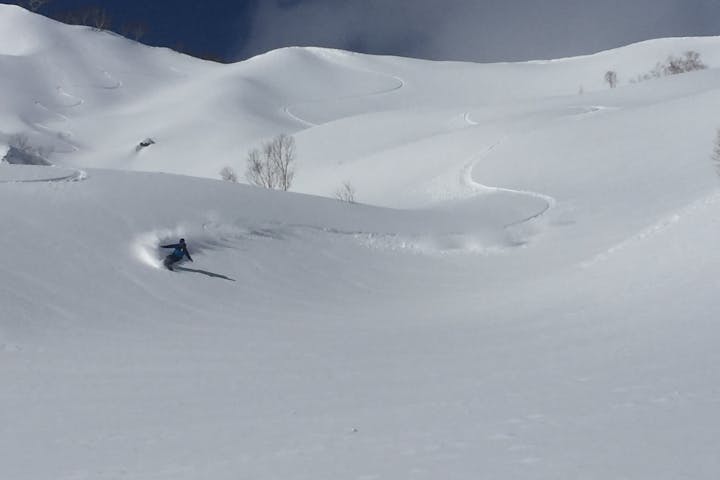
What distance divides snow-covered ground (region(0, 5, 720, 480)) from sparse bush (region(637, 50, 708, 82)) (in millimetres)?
49704

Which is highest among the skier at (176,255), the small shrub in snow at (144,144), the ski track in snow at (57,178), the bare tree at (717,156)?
the bare tree at (717,156)

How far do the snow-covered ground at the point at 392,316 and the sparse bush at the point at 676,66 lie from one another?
49704 mm

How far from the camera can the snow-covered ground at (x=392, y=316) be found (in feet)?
25.8

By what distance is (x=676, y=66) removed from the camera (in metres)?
89.7

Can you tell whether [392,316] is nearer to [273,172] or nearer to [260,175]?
[273,172]

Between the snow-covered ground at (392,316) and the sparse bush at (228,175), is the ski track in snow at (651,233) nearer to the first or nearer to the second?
the snow-covered ground at (392,316)

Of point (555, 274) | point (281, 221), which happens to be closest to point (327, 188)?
point (281, 221)

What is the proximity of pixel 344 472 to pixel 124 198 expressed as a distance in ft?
56.4

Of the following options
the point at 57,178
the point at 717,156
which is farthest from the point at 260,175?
the point at 717,156

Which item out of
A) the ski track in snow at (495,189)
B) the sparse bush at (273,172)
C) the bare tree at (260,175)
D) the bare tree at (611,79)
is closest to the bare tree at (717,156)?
the ski track in snow at (495,189)

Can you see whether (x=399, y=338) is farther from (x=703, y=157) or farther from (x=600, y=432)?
(x=703, y=157)

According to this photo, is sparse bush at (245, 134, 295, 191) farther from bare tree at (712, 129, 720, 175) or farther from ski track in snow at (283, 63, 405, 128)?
ski track in snow at (283, 63, 405, 128)

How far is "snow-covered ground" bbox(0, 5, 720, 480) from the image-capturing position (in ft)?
25.8

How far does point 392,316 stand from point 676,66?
82800 mm
